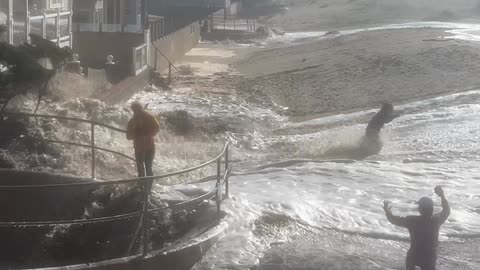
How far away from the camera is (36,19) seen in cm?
1956

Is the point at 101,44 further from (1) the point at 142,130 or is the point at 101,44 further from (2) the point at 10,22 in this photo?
(1) the point at 142,130

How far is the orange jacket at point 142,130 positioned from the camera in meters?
10.5

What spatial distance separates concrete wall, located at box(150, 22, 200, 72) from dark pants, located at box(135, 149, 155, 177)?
20.2m

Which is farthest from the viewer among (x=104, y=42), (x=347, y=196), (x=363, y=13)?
(x=363, y=13)

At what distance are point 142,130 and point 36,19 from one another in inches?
399

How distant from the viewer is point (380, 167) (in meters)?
14.6

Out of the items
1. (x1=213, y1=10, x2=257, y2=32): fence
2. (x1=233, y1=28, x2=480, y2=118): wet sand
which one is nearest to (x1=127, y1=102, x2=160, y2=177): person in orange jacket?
(x1=233, y1=28, x2=480, y2=118): wet sand

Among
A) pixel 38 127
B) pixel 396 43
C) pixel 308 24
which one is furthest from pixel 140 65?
pixel 308 24

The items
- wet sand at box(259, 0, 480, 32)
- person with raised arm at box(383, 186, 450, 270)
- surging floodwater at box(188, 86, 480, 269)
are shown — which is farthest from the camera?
wet sand at box(259, 0, 480, 32)

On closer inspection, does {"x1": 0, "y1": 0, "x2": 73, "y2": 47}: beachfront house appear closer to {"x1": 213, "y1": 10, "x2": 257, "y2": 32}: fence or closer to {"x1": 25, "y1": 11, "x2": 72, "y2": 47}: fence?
{"x1": 25, "y1": 11, "x2": 72, "y2": 47}: fence

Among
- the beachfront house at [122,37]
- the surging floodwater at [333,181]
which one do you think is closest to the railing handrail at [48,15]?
the surging floodwater at [333,181]

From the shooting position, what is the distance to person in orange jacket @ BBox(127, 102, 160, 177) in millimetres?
10469

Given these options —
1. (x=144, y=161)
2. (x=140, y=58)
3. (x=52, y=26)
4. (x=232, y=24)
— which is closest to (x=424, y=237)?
(x=144, y=161)

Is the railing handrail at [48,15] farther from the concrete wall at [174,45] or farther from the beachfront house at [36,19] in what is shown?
the concrete wall at [174,45]
